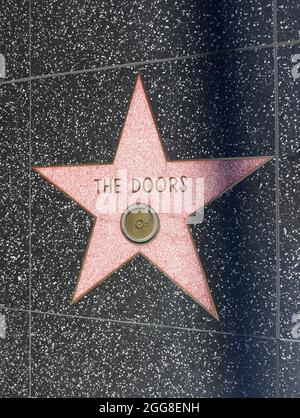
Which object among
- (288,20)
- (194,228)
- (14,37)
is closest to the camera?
(288,20)

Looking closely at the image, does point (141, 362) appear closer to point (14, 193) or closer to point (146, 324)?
point (146, 324)

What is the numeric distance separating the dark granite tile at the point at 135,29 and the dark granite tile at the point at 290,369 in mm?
649

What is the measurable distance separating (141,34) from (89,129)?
259 mm

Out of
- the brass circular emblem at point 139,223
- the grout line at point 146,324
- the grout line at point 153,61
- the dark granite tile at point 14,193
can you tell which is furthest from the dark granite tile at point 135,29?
the grout line at point 146,324

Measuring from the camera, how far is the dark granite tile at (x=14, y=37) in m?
1.39

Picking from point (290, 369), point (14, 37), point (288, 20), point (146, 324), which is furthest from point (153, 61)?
point (290, 369)

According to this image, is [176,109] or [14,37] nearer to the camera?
[176,109]

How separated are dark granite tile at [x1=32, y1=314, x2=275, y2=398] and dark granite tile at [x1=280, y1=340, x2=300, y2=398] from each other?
0.9 inches

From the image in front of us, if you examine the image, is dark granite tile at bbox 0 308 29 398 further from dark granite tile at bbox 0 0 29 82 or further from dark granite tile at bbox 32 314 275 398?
dark granite tile at bbox 0 0 29 82

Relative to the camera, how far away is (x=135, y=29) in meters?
1.25

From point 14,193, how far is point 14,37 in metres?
0.42

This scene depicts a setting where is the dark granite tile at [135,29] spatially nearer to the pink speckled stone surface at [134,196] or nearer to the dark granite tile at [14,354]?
the pink speckled stone surface at [134,196]

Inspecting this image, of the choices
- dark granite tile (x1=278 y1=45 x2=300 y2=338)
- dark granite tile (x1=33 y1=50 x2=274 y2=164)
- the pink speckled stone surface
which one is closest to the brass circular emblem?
the pink speckled stone surface

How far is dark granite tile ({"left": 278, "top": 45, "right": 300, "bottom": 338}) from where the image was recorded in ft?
3.56
